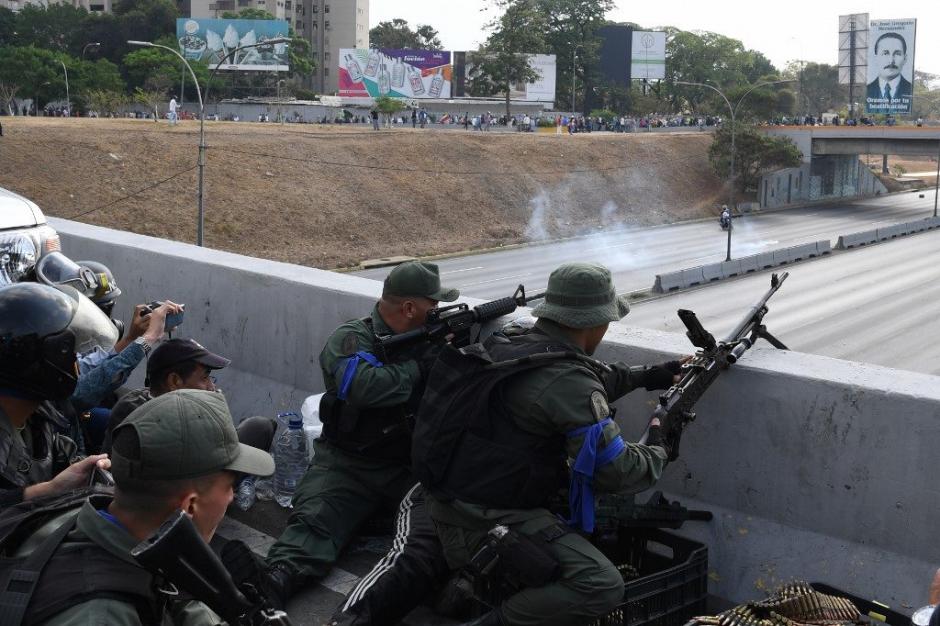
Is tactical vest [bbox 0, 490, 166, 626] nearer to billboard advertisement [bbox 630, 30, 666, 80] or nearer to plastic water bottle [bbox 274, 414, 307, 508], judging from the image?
plastic water bottle [bbox 274, 414, 307, 508]

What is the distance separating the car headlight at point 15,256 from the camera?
21.4 ft

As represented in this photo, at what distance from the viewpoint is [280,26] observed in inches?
3681

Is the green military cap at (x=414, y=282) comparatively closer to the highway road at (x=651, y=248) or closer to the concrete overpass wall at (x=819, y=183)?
the highway road at (x=651, y=248)

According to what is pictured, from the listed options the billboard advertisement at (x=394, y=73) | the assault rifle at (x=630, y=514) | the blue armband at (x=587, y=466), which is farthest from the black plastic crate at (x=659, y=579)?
the billboard advertisement at (x=394, y=73)

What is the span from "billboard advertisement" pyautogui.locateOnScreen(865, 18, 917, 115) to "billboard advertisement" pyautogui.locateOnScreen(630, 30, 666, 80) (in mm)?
24663

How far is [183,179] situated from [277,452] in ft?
154

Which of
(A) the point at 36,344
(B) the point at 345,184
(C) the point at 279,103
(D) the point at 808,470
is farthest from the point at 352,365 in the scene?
(C) the point at 279,103

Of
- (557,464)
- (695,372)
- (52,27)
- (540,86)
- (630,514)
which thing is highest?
(52,27)

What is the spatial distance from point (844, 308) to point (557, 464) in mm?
43188

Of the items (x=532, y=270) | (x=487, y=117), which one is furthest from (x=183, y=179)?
(x=487, y=117)

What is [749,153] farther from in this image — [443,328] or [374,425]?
[374,425]

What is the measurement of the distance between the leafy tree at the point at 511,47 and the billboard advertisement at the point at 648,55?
2018 cm

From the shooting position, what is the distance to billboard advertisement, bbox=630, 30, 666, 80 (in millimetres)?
106812

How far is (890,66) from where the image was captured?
282 ft
